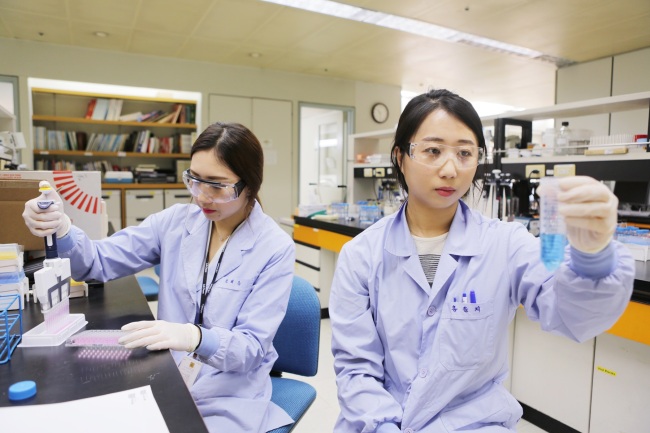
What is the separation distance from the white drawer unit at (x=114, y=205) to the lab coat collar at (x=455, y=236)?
4.90m

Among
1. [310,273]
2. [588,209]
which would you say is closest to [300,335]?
[588,209]

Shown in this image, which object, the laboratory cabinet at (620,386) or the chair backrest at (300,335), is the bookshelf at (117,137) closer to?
the chair backrest at (300,335)

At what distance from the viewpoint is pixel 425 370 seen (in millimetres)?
1018

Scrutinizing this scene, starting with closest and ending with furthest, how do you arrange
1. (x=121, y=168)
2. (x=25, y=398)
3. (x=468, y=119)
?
(x=25, y=398), (x=468, y=119), (x=121, y=168)

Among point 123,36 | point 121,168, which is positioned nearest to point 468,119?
point 123,36

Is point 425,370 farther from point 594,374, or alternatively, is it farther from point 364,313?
point 594,374

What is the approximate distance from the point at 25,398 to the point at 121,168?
17.6ft

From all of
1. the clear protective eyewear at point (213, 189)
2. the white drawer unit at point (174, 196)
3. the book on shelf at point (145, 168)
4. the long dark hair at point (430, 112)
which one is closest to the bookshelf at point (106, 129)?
the book on shelf at point (145, 168)

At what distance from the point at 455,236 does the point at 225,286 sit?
689 millimetres

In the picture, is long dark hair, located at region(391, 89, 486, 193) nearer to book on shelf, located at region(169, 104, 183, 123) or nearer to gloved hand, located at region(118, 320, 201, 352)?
gloved hand, located at region(118, 320, 201, 352)

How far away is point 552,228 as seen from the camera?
737 mm

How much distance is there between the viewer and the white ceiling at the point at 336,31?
12.6ft

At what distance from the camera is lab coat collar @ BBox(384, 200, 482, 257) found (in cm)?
107

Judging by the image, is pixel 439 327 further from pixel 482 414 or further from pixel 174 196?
pixel 174 196
